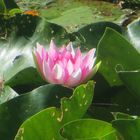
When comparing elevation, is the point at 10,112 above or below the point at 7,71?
above

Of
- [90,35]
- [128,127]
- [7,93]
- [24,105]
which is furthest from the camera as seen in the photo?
[90,35]

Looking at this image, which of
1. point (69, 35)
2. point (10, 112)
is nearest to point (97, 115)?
point (10, 112)

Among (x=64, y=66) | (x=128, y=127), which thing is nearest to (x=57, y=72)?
(x=64, y=66)

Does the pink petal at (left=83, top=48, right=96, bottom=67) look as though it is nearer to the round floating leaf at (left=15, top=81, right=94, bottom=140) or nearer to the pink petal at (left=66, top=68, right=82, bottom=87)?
the pink petal at (left=66, top=68, right=82, bottom=87)

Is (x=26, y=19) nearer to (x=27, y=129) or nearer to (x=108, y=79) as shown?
(x=108, y=79)

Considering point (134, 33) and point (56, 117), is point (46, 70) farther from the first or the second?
point (134, 33)

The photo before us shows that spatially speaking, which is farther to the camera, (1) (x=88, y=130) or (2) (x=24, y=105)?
(2) (x=24, y=105)
